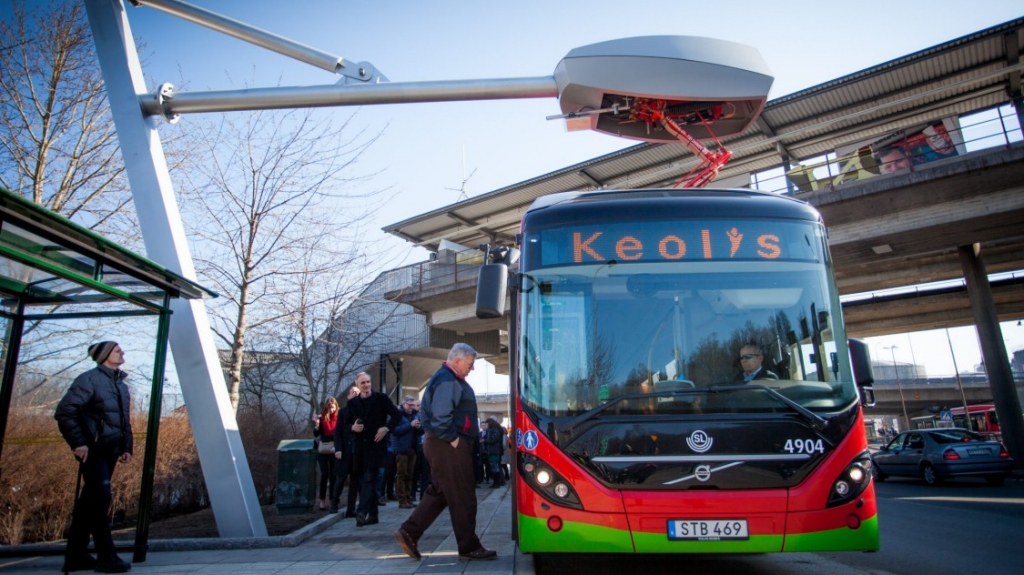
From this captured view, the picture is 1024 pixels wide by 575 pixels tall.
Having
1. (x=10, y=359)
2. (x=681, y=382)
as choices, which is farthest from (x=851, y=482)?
(x=10, y=359)

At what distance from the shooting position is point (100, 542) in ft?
18.3

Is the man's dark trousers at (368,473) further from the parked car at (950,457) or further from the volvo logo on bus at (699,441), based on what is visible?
the parked car at (950,457)

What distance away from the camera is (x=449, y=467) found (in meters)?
5.79

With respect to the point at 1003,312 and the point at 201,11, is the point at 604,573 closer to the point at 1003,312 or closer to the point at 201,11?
the point at 201,11

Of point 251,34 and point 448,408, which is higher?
point 251,34

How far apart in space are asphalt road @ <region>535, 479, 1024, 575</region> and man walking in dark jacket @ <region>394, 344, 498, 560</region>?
698 mm

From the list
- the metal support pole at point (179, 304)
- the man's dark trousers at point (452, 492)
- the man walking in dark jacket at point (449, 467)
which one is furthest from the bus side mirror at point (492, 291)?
the metal support pole at point (179, 304)

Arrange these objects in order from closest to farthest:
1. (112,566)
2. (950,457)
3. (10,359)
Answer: (112,566) < (10,359) < (950,457)

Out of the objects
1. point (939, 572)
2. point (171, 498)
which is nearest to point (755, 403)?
point (939, 572)

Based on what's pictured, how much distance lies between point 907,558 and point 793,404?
3381 millimetres

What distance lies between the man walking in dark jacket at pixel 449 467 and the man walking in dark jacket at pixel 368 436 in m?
2.60

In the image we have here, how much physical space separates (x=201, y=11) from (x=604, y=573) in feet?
21.8

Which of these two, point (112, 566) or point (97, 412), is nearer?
point (112, 566)

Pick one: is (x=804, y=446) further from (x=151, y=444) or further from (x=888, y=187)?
(x=888, y=187)
